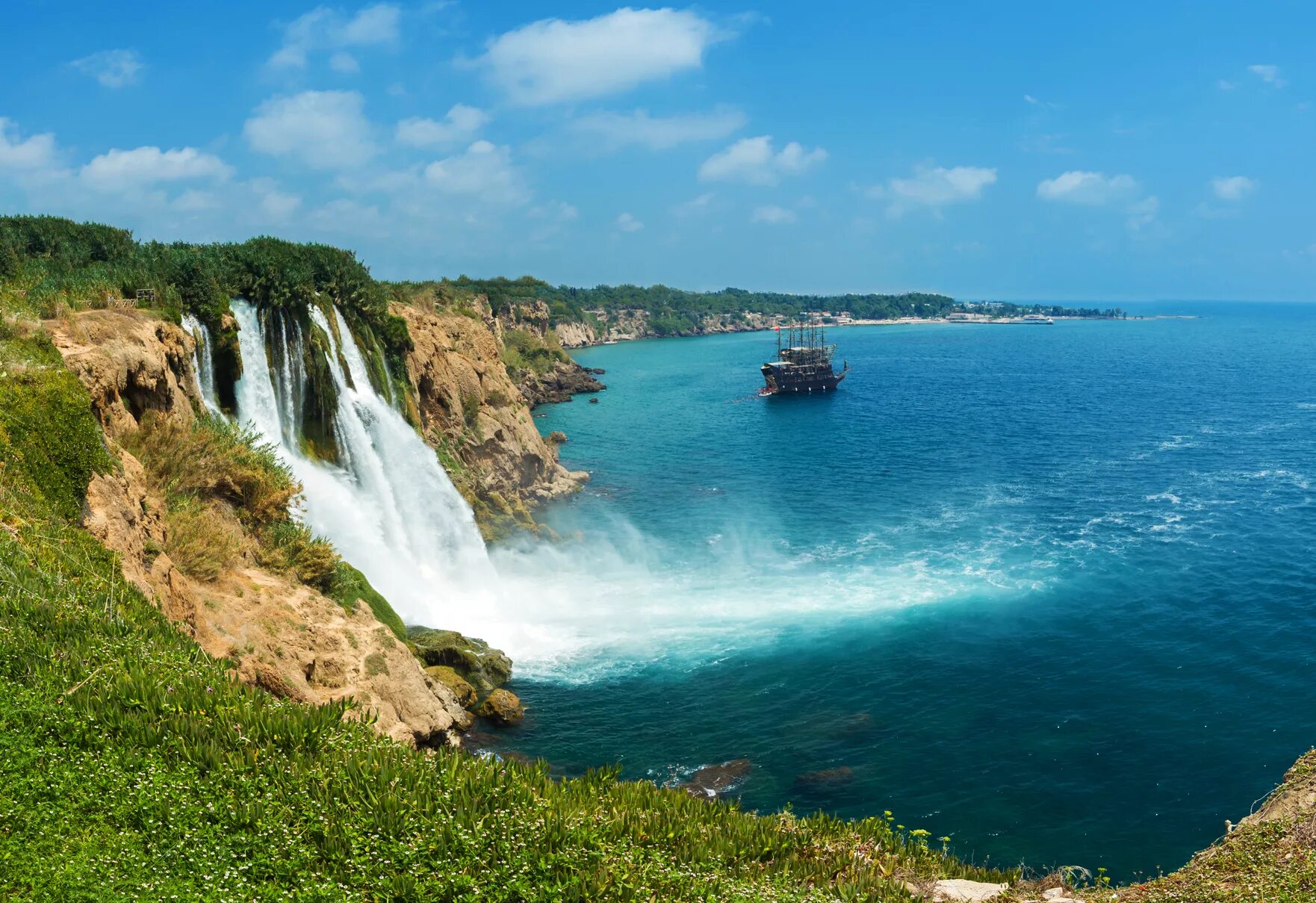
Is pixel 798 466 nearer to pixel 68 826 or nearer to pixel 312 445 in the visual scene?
pixel 312 445

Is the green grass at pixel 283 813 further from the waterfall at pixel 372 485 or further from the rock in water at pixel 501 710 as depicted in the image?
the waterfall at pixel 372 485

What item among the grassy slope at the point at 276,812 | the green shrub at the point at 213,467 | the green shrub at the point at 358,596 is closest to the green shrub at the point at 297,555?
the green shrub at the point at 358,596

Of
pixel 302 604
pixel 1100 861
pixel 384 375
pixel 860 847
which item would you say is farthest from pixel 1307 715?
pixel 384 375

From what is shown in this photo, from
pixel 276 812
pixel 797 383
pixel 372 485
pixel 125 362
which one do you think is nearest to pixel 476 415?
pixel 372 485

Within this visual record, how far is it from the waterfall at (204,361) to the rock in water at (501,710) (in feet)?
43.3

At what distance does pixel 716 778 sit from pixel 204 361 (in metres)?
22.1

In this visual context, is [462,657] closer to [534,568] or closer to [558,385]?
[534,568]

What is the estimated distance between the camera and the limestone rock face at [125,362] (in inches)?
890

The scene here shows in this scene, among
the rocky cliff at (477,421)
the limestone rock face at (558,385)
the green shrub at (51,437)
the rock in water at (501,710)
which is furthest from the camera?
the limestone rock face at (558,385)

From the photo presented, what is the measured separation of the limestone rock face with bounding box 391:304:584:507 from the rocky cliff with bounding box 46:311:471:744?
2399 centimetres

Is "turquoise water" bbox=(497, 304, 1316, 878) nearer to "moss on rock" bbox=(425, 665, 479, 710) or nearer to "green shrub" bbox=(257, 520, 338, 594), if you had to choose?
"moss on rock" bbox=(425, 665, 479, 710)

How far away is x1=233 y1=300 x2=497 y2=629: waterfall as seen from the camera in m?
33.2

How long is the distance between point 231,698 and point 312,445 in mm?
24041

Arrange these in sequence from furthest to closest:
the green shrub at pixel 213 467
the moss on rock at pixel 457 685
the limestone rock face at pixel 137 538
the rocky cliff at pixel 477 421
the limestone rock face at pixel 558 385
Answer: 1. the limestone rock face at pixel 558 385
2. the rocky cliff at pixel 477 421
3. the moss on rock at pixel 457 685
4. the green shrub at pixel 213 467
5. the limestone rock face at pixel 137 538
